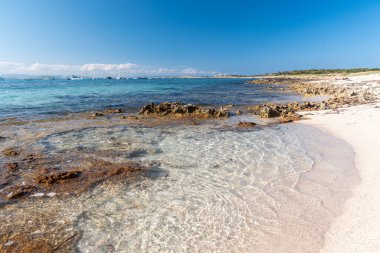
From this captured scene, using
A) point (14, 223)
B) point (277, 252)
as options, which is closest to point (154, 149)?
point (14, 223)

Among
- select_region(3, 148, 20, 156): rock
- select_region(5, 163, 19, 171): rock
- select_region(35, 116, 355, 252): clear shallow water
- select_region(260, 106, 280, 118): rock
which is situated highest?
select_region(260, 106, 280, 118): rock

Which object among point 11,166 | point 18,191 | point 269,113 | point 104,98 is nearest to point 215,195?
point 18,191

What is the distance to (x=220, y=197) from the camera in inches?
253

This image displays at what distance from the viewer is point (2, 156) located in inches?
364

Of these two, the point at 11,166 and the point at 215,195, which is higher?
the point at 11,166

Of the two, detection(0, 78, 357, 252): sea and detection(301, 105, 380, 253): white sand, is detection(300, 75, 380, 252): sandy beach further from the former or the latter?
detection(0, 78, 357, 252): sea

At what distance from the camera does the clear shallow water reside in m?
4.75

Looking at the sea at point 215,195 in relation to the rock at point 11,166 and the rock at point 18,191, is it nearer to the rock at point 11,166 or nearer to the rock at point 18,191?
the rock at point 18,191

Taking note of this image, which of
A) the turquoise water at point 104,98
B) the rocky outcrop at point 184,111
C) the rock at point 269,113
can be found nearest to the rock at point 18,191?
the rocky outcrop at point 184,111

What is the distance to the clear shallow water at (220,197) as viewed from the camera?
4.75 metres

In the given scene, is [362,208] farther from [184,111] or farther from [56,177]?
[184,111]

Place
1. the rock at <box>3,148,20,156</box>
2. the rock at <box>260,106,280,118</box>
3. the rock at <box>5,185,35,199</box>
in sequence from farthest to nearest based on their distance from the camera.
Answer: the rock at <box>260,106,280,118</box>, the rock at <box>3,148,20,156</box>, the rock at <box>5,185,35,199</box>

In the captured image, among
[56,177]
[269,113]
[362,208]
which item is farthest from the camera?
[269,113]

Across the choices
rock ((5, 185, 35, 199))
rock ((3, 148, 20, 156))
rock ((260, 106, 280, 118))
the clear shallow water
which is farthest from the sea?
rock ((260, 106, 280, 118))
